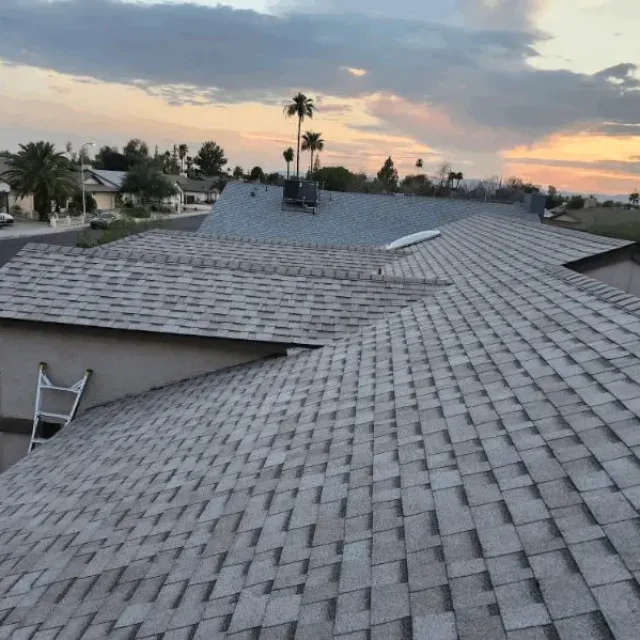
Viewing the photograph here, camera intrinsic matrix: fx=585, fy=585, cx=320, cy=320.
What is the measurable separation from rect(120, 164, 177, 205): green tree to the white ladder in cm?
7542

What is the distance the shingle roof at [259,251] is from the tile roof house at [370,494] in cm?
602

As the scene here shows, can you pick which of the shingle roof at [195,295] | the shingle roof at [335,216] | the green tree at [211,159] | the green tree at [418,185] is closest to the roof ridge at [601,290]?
the shingle roof at [195,295]

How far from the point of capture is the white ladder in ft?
36.7

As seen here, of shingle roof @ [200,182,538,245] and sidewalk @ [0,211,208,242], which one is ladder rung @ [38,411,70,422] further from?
sidewalk @ [0,211,208,242]

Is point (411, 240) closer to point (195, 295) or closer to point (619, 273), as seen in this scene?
point (619, 273)

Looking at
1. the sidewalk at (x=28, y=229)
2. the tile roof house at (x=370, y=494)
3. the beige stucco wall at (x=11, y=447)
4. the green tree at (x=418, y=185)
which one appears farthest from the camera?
the green tree at (x=418, y=185)

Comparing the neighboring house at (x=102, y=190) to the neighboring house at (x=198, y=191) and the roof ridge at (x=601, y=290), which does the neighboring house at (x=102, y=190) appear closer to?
the neighboring house at (x=198, y=191)

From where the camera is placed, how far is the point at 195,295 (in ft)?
39.0

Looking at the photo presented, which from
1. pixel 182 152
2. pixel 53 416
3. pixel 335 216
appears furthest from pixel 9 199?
pixel 182 152

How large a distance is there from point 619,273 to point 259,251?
9857mm

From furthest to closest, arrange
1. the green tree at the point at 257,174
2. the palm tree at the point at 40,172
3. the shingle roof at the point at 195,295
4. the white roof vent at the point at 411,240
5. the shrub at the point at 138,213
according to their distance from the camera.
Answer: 1. the green tree at the point at 257,174
2. the shrub at the point at 138,213
3. the palm tree at the point at 40,172
4. the white roof vent at the point at 411,240
5. the shingle roof at the point at 195,295

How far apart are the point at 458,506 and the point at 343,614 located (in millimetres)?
1234

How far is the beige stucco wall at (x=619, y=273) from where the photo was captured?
530 inches

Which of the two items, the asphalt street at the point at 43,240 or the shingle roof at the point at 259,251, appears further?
the asphalt street at the point at 43,240
